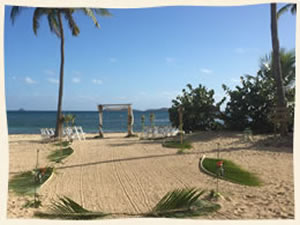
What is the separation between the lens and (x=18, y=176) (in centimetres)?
270

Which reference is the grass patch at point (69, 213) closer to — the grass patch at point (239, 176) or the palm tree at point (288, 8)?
the grass patch at point (239, 176)

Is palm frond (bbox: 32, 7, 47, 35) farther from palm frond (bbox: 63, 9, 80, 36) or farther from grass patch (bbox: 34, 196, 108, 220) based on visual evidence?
grass patch (bbox: 34, 196, 108, 220)

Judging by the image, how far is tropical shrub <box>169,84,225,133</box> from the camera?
7.18 metres

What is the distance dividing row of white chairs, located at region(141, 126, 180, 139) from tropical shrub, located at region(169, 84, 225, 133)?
0.42m

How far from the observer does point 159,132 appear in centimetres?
776

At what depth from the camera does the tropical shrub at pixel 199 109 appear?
7.18 metres

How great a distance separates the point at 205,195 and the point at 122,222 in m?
0.86

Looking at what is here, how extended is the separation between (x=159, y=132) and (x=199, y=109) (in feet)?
4.68

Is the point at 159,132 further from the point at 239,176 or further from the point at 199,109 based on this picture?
the point at 239,176

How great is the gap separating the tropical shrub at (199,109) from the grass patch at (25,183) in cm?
507

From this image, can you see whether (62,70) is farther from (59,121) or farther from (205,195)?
(205,195)

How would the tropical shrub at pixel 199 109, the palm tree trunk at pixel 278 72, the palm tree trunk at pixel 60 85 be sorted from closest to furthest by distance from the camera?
the palm tree trunk at pixel 278 72 → the palm tree trunk at pixel 60 85 → the tropical shrub at pixel 199 109

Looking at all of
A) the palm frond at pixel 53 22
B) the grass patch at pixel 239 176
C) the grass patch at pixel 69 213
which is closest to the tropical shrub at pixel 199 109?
the palm frond at pixel 53 22

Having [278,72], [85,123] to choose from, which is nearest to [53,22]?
[278,72]
